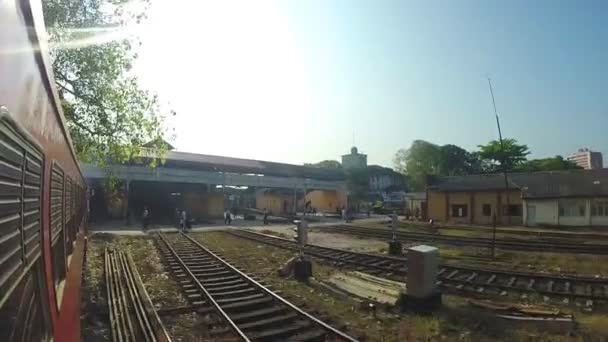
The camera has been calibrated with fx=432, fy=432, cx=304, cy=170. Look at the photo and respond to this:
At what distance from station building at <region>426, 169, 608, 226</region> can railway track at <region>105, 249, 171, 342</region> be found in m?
25.3

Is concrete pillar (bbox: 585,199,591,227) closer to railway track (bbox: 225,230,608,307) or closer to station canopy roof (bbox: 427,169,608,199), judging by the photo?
station canopy roof (bbox: 427,169,608,199)

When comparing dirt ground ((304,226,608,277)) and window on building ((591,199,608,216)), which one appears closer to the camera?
dirt ground ((304,226,608,277))

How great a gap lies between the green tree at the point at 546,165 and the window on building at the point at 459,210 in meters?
26.6

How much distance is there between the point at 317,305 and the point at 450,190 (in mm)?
37482

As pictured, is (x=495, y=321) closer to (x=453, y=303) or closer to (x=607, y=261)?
(x=453, y=303)

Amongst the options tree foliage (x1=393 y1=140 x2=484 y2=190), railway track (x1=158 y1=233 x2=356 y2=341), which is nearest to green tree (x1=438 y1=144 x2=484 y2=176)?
tree foliage (x1=393 y1=140 x2=484 y2=190)

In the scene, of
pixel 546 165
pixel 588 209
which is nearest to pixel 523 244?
pixel 588 209

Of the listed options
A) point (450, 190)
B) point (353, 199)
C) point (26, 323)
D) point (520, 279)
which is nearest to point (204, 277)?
point (520, 279)

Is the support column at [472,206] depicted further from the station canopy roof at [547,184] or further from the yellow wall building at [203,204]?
the yellow wall building at [203,204]

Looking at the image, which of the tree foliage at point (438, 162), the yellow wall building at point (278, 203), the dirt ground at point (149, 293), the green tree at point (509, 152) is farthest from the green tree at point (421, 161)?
the dirt ground at point (149, 293)

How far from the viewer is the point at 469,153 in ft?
288

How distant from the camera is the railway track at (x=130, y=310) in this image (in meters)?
7.12

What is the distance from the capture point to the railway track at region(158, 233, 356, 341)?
7227mm

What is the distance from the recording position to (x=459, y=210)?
43281 millimetres
